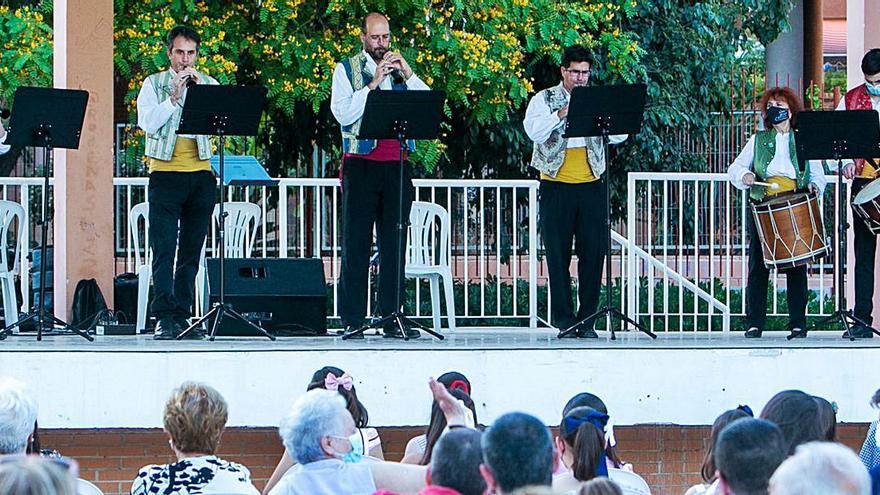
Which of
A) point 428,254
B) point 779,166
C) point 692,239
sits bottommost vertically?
point 428,254

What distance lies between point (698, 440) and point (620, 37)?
600 centimetres

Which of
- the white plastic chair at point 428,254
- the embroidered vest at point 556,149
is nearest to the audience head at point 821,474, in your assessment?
the embroidered vest at point 556,149

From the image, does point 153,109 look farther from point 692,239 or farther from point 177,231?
point 692,239

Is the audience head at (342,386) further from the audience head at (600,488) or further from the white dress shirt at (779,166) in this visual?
the white dress shirt at (779,166)

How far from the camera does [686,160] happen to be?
14062 mm

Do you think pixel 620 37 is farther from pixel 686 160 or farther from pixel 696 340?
pixel 696 340

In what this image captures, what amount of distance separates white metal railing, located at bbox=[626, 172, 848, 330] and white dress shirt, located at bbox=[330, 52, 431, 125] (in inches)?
89.7

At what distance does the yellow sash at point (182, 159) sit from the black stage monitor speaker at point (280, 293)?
1.86 ft

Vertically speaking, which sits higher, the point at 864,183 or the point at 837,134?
the point at 837,134

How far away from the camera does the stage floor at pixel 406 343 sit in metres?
7.31

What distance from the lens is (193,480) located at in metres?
4.45

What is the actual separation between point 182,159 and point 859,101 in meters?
3.75

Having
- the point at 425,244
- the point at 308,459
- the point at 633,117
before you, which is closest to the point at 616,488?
the point at 308,459

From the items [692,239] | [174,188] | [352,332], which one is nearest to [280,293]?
[352,332]
